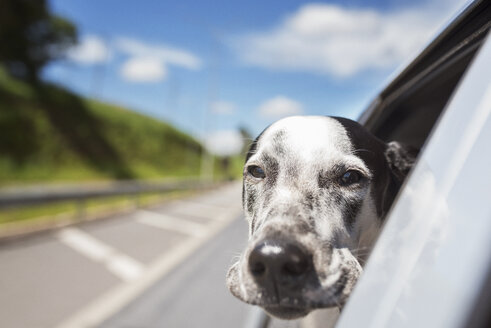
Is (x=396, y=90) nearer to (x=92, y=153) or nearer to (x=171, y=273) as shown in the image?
(x=171, y=273)

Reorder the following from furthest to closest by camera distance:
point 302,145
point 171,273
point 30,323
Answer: point 171,273
point 30,323
point 302,145

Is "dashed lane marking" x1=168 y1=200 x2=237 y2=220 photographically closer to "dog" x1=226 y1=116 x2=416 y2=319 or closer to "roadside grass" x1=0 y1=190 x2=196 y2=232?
"roadside grass" x1=0 y1=190 x2=196 y2=232

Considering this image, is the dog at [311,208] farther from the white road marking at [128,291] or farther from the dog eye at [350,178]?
the white road marking at [128,291]

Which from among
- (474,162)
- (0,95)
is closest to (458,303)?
(474,162)

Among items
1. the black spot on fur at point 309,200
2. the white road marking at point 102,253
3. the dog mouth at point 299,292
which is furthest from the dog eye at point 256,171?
the white road marking at point 102,253

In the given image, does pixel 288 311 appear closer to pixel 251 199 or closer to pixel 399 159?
pixel 251 199

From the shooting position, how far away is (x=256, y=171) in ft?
3.67

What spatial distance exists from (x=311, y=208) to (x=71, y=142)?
123 feet

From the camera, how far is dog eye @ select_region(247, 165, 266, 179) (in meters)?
1.11

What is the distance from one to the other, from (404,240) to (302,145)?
1.09 ft

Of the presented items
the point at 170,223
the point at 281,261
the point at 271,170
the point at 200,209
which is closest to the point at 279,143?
the point at 271,170

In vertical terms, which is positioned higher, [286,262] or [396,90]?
[396,90]

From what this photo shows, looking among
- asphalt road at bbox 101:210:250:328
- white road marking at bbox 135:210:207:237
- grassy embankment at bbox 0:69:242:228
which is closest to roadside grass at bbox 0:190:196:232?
white road marking at bbox 135:210:207:237

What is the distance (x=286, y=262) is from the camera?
829 mm
